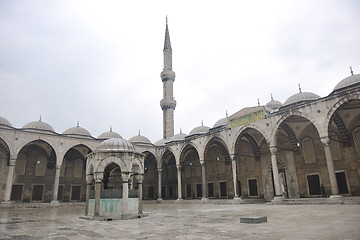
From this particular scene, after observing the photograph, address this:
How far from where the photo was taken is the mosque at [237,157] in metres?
15.6

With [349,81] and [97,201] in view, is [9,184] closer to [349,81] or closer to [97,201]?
[97,201]

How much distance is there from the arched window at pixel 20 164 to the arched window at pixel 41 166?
113 centimetres

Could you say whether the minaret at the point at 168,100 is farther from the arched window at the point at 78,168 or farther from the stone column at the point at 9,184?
the stone column at the point at 9,184

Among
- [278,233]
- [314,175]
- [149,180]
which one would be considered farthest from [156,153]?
[278,233]

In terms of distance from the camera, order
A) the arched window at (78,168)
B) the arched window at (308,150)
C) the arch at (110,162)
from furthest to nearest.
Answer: the arched window at (78,168), the arched window at (308,150), the arch at (110,162)

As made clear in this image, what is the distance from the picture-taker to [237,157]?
2494 centimetres

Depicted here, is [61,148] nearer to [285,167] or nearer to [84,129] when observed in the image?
[84,129]

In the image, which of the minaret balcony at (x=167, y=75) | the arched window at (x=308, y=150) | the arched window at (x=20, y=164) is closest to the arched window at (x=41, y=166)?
the arched window at (x=20, y=164)

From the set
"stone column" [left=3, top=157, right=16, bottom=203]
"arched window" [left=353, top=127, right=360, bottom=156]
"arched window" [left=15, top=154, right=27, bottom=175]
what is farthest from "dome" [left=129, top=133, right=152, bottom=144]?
"arched window" [left=353, top=127, right=360, bottom=156]

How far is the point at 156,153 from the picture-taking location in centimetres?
2853

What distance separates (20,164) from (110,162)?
19045 mm

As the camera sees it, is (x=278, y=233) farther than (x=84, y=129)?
No

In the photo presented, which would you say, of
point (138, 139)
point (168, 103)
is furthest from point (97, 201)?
point (168, 103)

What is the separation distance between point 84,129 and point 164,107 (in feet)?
35.2
